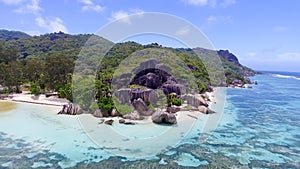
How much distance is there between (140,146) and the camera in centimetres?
1259

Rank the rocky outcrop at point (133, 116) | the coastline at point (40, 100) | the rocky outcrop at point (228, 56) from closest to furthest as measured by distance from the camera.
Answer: the rocky outcrop at point (133, 116) → the coastline at point (40, 100) → the rocky outcrop at point (228, 56)

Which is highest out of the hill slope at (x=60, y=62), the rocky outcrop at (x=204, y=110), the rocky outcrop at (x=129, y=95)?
the hill slope at (x=60, y=62)

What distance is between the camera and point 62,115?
741 inches

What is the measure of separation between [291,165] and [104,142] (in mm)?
9596

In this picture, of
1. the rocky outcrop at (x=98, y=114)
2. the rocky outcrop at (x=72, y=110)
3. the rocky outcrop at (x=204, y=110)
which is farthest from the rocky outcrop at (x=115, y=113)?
the rocky outcrop at (x=204, y=110)

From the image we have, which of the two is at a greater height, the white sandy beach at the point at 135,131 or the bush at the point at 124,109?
the bush at the point at 124,109

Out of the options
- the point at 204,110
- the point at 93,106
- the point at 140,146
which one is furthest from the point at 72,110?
the point at 204,110

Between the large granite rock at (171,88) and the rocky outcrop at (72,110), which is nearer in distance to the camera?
the rocky outcrop at (72,110)

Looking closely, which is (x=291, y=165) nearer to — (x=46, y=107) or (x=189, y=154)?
(x=189, y=154)

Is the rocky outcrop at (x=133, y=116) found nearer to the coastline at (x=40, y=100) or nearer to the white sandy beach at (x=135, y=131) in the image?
the white sandy beach at (x=135, y=131)

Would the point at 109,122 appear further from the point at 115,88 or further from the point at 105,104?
the point at 115,88

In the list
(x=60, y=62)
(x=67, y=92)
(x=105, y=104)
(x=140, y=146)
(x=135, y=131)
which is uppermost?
(x=60, y=62)

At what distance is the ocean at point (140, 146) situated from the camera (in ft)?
34.2

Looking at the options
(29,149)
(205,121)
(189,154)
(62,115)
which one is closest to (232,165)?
(189,154)
